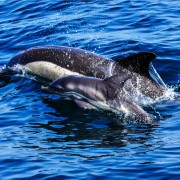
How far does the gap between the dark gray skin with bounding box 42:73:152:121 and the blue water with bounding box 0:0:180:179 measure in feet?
1.09

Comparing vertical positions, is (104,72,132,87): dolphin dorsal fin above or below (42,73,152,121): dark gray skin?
above

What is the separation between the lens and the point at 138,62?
1617cm

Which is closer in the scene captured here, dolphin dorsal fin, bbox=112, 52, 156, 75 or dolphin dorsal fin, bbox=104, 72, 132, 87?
dolphin dorsal fin, bbox=104, 72, 132, 87

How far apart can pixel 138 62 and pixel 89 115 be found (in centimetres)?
200

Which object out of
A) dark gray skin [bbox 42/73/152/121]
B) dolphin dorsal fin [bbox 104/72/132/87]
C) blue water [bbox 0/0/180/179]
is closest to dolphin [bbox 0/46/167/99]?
blue water [bbox 0/0/180/179]

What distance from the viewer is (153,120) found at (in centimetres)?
1478

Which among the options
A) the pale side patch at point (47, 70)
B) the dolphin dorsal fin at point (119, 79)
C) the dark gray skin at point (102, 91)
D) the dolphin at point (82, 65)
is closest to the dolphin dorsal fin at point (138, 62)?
the dolphin at point (82, 65)

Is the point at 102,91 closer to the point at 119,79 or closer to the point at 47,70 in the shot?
the point at 119,79

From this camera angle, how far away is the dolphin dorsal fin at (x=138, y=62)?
1591 cm

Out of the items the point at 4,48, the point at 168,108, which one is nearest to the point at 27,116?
the point at 168,108

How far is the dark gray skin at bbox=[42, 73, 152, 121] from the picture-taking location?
49.1ft

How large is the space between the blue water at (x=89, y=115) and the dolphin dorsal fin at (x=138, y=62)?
40.2 inches

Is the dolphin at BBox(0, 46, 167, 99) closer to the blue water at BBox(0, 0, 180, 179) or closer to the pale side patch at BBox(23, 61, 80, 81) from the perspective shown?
the pale side patch at BBox(23, 61, 80, 81)

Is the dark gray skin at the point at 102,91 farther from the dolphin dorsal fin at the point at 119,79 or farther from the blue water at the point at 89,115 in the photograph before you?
the blue water at the point at 89,115
